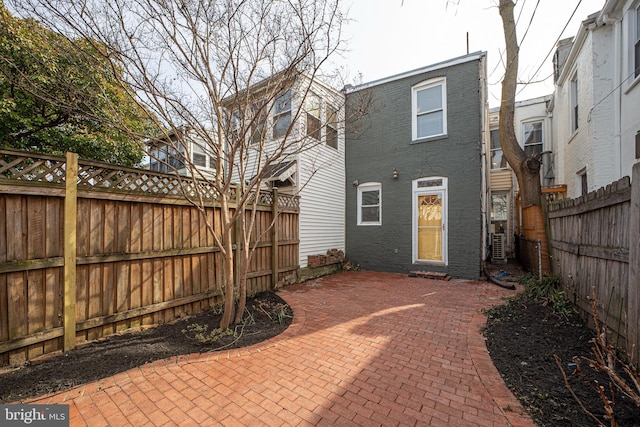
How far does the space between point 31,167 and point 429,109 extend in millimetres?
8447

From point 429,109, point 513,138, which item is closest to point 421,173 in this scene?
point 429,109

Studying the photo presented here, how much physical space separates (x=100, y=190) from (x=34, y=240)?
0.83 m

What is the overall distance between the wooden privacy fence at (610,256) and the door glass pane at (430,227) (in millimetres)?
3348

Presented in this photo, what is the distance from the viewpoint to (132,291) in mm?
3674

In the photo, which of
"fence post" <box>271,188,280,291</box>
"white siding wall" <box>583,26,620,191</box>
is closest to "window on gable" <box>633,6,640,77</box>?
"white siding wall" <box>583,26,620,191</box>

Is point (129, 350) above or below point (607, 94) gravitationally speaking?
below

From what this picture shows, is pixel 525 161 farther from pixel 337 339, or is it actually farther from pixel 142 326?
pixel 142 326

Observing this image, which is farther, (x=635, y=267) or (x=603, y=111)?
(x=603, y=111)

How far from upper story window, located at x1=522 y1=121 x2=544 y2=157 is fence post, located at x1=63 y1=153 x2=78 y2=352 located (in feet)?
48.6

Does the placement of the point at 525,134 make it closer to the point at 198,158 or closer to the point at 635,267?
the point at 635,267

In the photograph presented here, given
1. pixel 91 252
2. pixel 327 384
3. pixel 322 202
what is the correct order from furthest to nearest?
pixel 322 202 < pixel 91 252 < pixel 327 384

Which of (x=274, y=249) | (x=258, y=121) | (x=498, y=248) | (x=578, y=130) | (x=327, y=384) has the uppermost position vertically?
(x=578, y=130)

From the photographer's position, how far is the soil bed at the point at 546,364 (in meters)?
2.05

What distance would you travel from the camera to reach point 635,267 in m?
2.39
